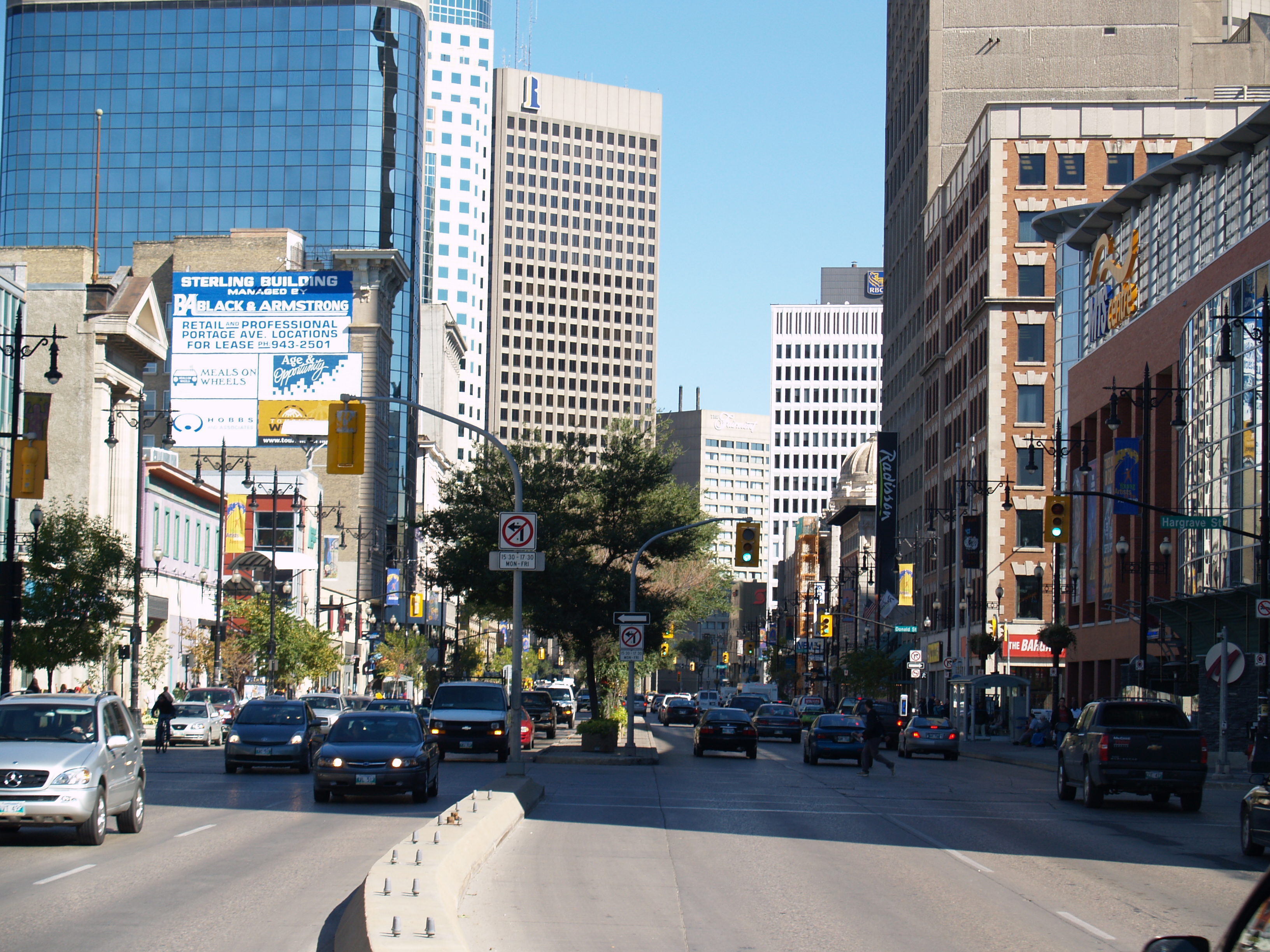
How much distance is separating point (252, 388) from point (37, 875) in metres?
68.1

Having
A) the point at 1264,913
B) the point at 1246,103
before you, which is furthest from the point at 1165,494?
the point at 1264,913

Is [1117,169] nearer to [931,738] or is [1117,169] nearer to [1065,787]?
[931,738]

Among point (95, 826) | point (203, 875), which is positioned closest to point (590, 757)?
point (95, 826)

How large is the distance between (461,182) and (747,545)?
519 feet

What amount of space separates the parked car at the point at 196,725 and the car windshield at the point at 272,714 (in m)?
14.0

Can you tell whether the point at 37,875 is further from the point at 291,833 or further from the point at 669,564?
the point at 669,564

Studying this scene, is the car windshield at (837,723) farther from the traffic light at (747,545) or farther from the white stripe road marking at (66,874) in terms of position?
the white stripe road marking at (66,874)

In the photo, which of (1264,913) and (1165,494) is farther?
(1165,494)

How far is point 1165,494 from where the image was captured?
5650 cm

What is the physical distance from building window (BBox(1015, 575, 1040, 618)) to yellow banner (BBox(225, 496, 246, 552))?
131ft

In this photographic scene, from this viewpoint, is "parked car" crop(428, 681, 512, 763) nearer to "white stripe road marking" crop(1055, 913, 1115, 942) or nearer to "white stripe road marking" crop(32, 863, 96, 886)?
"white stripe road marking" crop(32, 863, 96, 886)

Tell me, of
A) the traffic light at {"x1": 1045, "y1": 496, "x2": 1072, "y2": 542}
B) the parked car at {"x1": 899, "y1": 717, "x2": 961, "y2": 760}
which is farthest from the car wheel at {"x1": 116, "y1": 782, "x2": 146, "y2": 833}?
the parked car at {"x1": 899, "y1": 717, "x2": 961, "y2": 760}

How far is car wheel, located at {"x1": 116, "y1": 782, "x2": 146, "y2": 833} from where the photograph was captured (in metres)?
18.2

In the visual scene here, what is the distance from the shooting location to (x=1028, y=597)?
77312 millimetres
